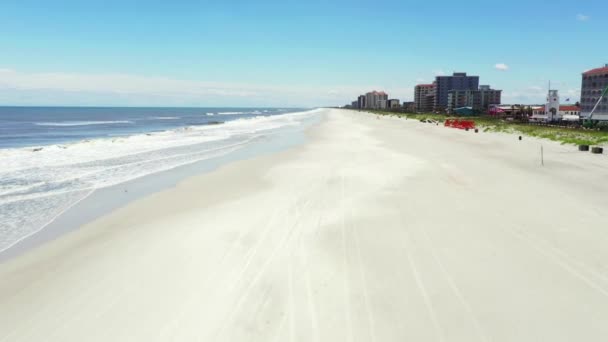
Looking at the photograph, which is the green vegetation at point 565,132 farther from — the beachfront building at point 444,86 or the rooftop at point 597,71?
the beachfront building at point 444,86

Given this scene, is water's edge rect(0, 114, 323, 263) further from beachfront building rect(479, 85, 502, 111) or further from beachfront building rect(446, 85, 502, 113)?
beachfront building rect(479, 85, 502, 111)

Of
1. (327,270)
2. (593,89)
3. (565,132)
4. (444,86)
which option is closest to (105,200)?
(327,270)

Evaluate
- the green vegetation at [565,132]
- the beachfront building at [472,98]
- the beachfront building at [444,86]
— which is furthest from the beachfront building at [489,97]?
the green vegetation at [565,132]

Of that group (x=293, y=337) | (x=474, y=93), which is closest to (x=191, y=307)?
(x=293, y=337)

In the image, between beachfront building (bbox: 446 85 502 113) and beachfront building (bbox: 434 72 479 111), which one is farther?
beachfront building (bbox: 434 72 479 111)

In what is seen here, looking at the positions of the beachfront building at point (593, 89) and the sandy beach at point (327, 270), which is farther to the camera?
the beachfront building at point (593, 89)

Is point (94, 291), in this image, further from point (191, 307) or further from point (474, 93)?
point (474, 93)

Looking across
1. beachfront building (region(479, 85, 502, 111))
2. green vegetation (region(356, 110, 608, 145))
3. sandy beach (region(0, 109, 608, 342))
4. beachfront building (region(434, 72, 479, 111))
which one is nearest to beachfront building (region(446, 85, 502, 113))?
beachfront building (region(479, 85, 502, 111))
